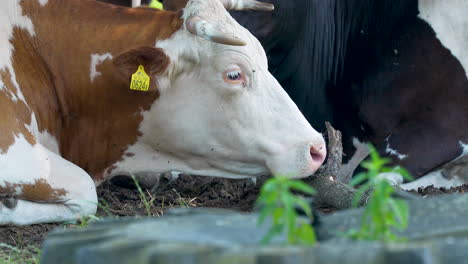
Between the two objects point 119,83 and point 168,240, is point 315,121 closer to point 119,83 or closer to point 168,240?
point 119,83

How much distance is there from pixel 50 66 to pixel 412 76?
2.87 m

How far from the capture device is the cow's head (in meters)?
4.65

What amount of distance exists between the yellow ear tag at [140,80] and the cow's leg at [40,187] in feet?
1.79

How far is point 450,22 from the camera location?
655 cm

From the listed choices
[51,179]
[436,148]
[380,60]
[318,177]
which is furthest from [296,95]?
[51,179]

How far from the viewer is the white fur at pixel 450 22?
648 centimetres

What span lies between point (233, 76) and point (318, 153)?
1.98 ft

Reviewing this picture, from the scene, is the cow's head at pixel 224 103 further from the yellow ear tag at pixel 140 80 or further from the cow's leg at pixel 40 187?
the cow's leg at pixel 40 187

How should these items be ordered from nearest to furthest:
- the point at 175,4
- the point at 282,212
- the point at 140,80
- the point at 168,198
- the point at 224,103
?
the point at 282,212 < the point at 140,80 < the point at 224,103 < the point at 168,198 < the point at 175,4

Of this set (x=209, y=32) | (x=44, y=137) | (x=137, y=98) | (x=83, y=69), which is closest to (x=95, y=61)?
(x=83, y=69)

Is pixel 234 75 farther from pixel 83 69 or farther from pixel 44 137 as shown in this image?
pixel 44 137

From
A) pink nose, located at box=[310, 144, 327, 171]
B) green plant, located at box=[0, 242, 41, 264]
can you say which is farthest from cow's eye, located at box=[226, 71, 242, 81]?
green plant, located at box=[0, 242, 41, 264]

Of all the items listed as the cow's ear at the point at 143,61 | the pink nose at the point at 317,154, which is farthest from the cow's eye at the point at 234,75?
the pink nose at the point at 317,154

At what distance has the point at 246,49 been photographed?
4.73m
